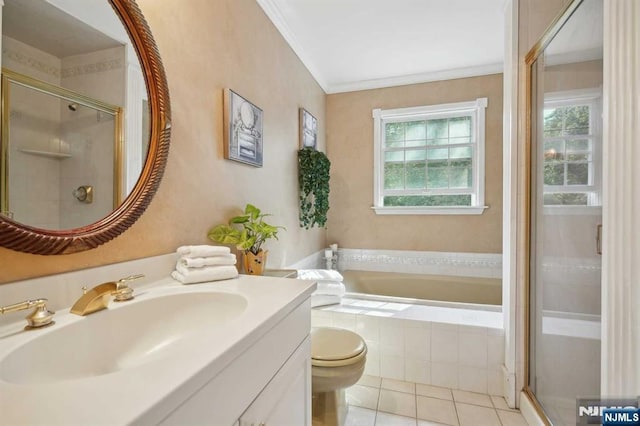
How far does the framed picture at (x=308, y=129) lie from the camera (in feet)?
8.58

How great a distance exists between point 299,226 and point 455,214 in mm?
1665

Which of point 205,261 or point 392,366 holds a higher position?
point 205,261

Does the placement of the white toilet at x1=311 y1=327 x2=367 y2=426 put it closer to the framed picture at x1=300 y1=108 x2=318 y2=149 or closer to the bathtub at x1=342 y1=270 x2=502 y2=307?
the bathtub at x1=342 y1=270 x2=502 y2=307

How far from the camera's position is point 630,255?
0.80 m

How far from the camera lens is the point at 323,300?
83.1 inches

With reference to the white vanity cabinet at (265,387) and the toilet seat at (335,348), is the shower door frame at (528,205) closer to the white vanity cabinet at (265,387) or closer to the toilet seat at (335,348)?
the toilet seat at (335,348)

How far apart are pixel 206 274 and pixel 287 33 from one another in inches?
78.8

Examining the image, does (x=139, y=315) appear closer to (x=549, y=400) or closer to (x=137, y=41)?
(x=137, y=41)

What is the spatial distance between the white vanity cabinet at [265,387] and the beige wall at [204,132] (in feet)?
1.94

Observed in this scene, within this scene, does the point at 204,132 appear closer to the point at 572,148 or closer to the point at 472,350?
the point at 572,148

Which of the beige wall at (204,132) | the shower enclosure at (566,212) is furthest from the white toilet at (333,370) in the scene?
the shower enclosure at (566,212)

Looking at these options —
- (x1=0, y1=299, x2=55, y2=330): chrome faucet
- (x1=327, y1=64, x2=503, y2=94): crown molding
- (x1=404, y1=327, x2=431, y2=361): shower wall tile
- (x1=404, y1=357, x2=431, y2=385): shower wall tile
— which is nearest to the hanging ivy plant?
(x1=327, y1=64, x2=503, y2=94): crown molding

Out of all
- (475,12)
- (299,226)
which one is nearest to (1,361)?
(299,226)

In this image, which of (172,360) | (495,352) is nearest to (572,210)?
(495,352)
